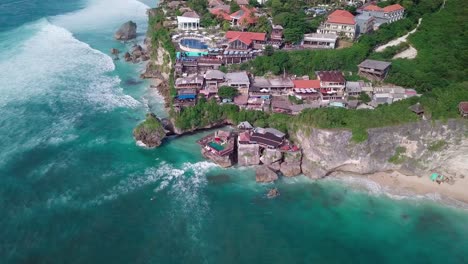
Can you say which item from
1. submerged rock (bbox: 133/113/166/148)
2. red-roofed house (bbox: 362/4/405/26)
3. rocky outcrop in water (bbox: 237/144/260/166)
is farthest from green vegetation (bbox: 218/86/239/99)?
red-roofed house (bbox: 362/4/405/26)

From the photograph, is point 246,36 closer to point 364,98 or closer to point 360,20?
point 360,20

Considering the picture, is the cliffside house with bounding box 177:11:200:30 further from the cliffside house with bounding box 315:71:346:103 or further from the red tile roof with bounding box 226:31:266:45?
the cliffside house with bounding box 315:71:346:103

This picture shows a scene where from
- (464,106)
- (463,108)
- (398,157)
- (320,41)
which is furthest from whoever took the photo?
(320,41)

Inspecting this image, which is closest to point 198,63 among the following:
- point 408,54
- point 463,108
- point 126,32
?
point 126,32

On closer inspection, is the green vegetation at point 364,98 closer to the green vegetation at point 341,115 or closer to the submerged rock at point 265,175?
the green vegetation at point 341,115

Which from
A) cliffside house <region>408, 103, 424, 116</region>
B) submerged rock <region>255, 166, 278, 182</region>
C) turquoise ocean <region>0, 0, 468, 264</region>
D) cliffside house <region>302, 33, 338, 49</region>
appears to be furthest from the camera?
cliffside house <region>302, 33, 338, 49</region>

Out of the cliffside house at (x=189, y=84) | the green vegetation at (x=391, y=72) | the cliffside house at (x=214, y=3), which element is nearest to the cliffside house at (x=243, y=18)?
the green vegetation at (x=391, y=72)
